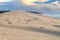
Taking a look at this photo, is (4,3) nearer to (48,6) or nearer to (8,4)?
(8,4)

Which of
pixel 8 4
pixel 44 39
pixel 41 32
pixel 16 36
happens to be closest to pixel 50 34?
pixel 41 32

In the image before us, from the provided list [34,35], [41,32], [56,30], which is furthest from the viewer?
[56,30]

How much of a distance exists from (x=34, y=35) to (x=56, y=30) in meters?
0.74

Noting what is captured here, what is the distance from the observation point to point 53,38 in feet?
11.7

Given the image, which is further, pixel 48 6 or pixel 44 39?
pixel 48 6

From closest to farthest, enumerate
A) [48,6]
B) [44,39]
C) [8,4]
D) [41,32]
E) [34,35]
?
1. [44,39]
2. [34,35]
3. [41,32]
4. [8,4]
5. [48,6]

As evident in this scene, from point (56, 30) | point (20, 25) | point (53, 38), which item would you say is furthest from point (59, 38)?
point (20, 25)

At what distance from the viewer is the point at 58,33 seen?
4.00m

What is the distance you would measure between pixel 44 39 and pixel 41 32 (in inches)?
21.9

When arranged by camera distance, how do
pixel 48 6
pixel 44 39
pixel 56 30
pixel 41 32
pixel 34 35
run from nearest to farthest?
1. pixel 44 39
2. pixel 34 35
3. pixel 41 32
4. pixel 56 30
5. pixel 48 6

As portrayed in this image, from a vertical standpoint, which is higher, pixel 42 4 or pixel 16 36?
pixel 16 36

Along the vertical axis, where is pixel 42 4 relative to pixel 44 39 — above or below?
below

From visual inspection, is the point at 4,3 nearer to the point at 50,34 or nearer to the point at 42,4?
the point at 42,4

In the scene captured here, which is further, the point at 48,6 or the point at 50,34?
the point at 48,6
